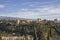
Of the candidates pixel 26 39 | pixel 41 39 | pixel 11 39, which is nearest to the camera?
pixel 41 39

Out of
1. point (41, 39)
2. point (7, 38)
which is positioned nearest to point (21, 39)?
point (7, 38)

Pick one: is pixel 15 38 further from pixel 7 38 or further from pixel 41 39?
pixel 41 39

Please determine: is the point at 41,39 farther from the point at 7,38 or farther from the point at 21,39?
the point at 7,38

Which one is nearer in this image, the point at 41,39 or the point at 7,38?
the point at 41,39

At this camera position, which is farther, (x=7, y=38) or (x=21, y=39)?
(x=7, y=38)

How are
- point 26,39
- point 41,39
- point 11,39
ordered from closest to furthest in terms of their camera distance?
point 41,39
point 26,39
point 11,39

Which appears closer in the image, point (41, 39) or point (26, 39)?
point (41, 39)

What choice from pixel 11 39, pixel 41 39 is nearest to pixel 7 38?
pixel 11 39

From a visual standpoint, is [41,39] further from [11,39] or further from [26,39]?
[11,39]
